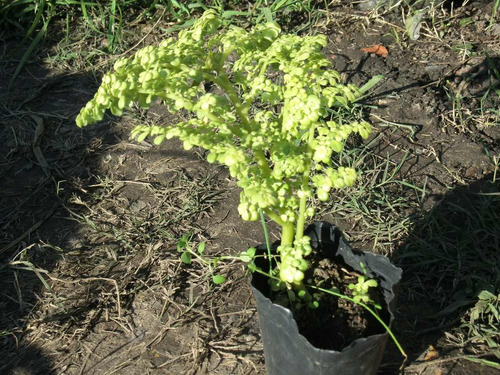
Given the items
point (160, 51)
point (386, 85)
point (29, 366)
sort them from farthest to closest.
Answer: point (386, 85) → point (29, 366) → point (160, 51)

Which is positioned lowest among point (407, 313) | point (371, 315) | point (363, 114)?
point (407, 313)

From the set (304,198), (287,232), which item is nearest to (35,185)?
(287,232)

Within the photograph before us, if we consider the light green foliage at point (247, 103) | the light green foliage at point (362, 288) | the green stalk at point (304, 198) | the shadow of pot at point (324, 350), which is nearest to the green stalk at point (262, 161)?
the light green foliage at point (247, 103)

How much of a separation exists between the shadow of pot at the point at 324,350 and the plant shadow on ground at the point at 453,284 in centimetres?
49

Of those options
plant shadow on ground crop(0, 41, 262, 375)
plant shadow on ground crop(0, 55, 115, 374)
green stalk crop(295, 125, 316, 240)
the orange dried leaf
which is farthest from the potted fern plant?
the orange dried leaf

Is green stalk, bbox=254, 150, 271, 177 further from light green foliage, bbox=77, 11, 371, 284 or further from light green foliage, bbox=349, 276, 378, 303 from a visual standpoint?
light green foliage, bbox=349, 276, 378, 303

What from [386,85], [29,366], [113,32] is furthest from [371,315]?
[113,32]

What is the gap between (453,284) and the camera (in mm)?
2584

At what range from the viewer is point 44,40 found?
14.2ft

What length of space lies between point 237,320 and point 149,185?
1.01 meters

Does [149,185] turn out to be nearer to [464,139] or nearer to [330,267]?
[330,267]

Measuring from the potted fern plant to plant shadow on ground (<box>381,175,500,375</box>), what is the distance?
519 millimetres

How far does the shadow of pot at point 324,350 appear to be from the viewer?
6.04ft

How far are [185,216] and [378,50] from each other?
1741 millimetres
